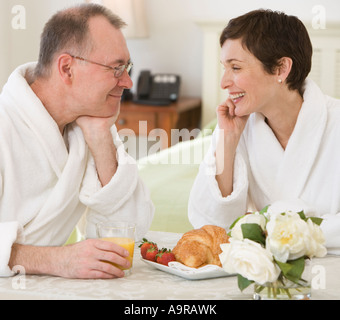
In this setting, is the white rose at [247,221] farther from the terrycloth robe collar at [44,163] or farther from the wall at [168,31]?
the wall at [168,31]

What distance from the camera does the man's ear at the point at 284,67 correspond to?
1.76m

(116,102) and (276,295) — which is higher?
(116,102)

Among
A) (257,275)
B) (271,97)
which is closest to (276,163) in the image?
(271,97)

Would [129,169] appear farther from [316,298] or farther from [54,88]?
[316,298]

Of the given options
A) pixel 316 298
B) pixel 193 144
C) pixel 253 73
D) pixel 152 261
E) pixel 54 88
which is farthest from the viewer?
pixel 193 144

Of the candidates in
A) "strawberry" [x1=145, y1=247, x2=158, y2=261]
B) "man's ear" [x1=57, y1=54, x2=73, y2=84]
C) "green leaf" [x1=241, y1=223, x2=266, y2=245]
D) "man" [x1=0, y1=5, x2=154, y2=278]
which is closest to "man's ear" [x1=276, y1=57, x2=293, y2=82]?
"man" [x1=0, y1=5, x2=154, y2=278]

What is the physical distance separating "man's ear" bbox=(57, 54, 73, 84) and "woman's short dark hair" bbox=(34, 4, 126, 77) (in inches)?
1.0

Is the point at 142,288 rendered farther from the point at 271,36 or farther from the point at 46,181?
the point at 271,36

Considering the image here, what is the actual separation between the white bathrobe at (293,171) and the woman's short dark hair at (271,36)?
0.42 feet

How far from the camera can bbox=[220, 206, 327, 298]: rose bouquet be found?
100 centimetres

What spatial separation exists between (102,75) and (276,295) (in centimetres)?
75

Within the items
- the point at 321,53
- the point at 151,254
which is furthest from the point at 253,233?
the point at 321,53

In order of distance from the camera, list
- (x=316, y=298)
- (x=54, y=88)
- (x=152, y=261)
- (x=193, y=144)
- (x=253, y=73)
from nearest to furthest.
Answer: (x=316, y=298) < (x=152, y=261) < (x=54, y=88) < (x=253, y=73) < (x=193, y=144)

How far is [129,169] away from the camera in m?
1.61
